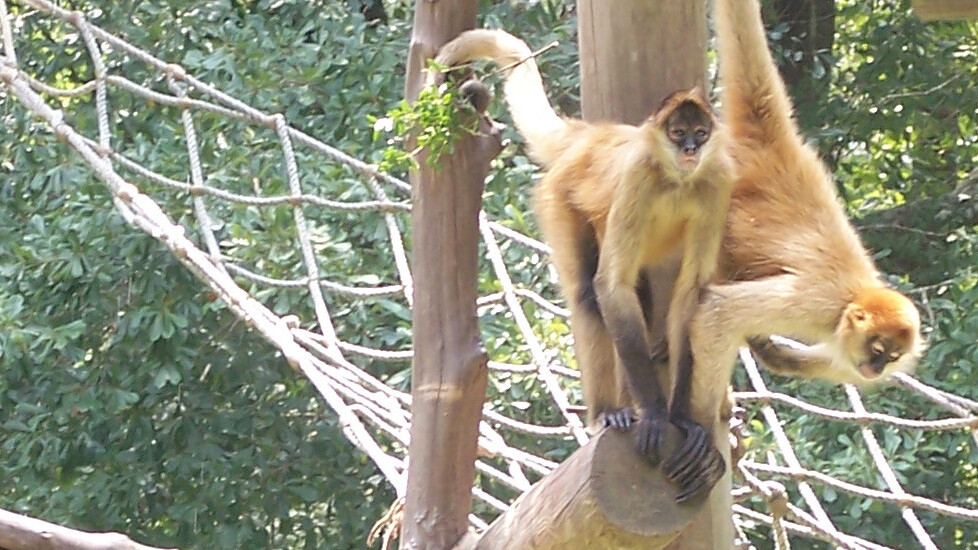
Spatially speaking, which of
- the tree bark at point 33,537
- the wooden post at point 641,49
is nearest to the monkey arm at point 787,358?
the wooden post at point 641,49

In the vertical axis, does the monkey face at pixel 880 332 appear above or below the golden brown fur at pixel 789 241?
below

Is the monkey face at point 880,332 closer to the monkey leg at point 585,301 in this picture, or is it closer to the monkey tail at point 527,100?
the monkey leg at point 585,301

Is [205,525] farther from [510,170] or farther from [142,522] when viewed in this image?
[510,170]

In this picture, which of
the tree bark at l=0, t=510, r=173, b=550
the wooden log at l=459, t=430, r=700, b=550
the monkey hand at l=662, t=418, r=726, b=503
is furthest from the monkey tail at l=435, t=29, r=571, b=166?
the tree bark at l=0, t=510, r=173, b=550

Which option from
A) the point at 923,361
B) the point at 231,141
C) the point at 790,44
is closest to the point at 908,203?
the point at 790,44

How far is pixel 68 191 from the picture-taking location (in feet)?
17.1

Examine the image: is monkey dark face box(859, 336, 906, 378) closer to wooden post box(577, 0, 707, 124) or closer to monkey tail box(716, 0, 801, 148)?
monkey tail box(716, 0, 801, 148)

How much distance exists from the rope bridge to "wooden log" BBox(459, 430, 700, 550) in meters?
0.76

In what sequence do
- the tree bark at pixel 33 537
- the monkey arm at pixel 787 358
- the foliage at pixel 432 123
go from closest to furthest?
1. the tree bark at pixel 33 537
2. the foliage at pixel 432 123
3. the monkey arm at pixel 787 358

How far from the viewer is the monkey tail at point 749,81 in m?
2.74

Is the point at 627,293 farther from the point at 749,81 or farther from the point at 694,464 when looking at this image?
the point at 749,81

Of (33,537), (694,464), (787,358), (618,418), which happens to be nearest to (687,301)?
(618,418)

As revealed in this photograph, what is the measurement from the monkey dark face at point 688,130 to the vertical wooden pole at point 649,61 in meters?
0.07

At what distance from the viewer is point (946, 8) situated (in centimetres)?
255
